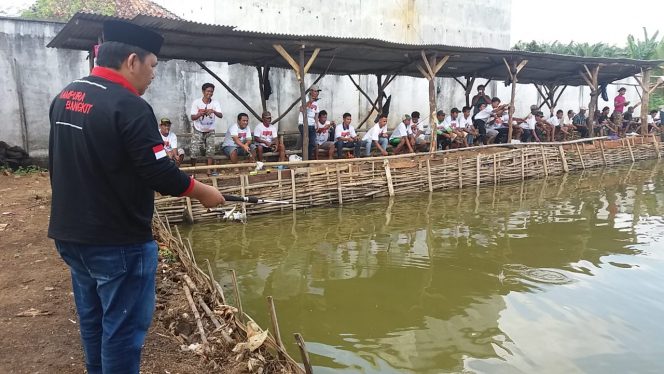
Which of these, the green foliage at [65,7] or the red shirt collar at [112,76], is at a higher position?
the green foliage at [65,7]

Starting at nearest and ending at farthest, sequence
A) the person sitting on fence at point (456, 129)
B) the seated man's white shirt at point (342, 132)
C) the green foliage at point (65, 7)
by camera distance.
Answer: the seated man's white shirt at point (342, 132) < the person sitting on fence at point (456, 129) < the green foliage at point (65, 7)

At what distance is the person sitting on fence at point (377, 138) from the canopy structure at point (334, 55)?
1383 millimetres

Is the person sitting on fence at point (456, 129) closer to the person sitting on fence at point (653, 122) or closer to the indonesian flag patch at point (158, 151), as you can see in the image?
the person sitting on fence at point (653, 122)

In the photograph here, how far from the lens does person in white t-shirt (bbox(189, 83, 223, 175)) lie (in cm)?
998

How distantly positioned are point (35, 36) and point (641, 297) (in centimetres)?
1197

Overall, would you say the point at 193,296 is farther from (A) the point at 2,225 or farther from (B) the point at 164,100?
(B) the point at 164,100

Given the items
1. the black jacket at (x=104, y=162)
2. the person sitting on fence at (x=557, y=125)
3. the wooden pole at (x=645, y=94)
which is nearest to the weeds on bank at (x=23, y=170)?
the black jacket at (x=104, y=162)

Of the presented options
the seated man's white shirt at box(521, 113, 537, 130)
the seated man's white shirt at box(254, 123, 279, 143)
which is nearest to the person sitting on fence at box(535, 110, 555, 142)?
the seated man's white shirt at box(521, 113, 537, 130)

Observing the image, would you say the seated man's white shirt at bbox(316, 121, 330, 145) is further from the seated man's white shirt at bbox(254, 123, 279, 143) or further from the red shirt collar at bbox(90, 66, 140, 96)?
the red shirt collar at bbox(90, 66, 140, 96)

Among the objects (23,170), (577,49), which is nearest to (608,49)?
(577,49)

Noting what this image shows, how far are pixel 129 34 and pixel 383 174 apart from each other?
8.22m

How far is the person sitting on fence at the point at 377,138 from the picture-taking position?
12.1 metres

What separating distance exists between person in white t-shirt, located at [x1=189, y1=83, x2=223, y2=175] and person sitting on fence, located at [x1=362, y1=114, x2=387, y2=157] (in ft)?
12.5

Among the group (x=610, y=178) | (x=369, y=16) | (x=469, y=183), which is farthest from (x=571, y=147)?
(x=369, y=16)
